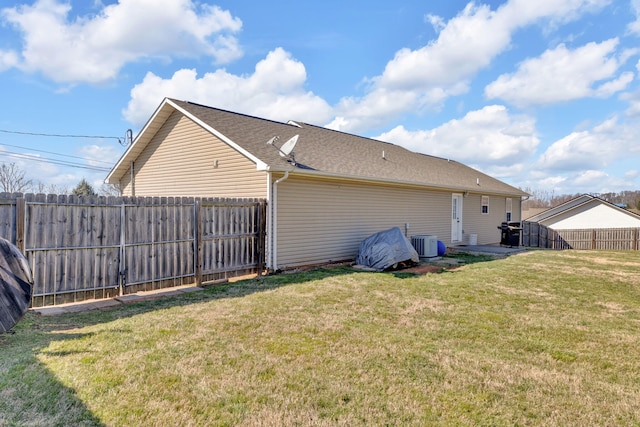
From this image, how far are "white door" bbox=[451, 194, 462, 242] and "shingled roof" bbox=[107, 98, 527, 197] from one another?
0.71 m

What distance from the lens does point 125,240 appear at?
620 centimetres

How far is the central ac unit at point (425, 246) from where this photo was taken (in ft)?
37.6

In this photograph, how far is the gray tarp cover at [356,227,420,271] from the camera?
9406 millimetres

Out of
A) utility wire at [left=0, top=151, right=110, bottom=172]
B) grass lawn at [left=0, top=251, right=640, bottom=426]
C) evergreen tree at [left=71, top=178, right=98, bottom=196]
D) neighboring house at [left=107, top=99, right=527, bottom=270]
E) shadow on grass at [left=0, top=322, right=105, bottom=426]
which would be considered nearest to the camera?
shadow on grass at [left=0, top=322, right=105, bottom=426]

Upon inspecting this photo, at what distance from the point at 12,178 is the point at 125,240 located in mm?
32598

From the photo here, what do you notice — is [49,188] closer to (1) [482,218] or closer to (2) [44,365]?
(1) [482,218]

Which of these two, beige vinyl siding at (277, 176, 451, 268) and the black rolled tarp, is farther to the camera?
beige vinyl siding at (277, 176, 451, 268)

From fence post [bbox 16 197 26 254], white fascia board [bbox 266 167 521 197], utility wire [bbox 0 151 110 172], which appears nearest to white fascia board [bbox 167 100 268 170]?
white fascia board [bbox 266 167 521 197]

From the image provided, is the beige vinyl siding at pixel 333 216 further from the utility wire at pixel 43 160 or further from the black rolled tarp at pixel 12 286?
the utility wire at pixel 43 160

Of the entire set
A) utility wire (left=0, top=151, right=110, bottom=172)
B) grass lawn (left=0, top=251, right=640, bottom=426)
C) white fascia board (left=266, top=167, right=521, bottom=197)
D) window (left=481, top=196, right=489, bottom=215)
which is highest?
utility wire (left=0, top=151, right=110, bottom=172)

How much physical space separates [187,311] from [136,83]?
15.6m

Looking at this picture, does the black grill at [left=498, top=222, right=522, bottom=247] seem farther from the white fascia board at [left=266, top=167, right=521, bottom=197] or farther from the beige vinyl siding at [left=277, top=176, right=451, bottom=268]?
the beige vinyl siding at [left=277, top=176, right=451, bottom=268]

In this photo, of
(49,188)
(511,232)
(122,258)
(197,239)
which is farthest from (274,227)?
(49,188)

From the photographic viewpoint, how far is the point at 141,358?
3539 millimetres
